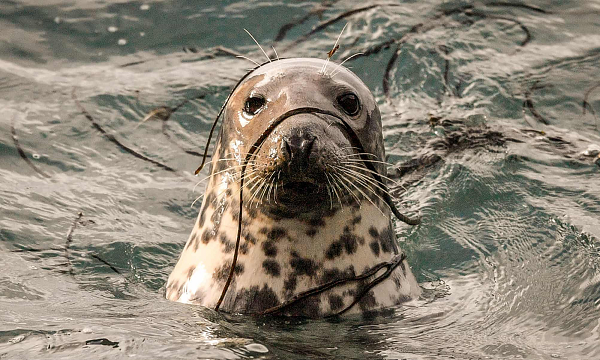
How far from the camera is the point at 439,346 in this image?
4227mm

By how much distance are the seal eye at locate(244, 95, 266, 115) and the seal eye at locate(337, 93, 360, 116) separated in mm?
361

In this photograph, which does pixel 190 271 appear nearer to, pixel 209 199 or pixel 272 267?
pixel 209 199

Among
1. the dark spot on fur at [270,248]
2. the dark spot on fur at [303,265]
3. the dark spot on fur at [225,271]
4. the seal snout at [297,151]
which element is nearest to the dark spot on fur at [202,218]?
the dark spot on fur at [225,271]

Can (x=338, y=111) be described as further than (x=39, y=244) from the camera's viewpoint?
No

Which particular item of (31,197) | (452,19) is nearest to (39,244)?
(31,197)

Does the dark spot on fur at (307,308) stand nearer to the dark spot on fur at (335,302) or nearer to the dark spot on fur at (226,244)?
the dark spot on fur at (335,302)

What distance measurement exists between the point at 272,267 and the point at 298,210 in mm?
297

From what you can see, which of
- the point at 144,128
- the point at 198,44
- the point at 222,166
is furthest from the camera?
the point at 198,44

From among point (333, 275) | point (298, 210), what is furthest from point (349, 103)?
point (333, 275)

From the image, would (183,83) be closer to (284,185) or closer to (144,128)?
(144,128)

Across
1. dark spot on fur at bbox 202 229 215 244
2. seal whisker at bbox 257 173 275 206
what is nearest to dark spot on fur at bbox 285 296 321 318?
seal whisker at bbox 257 173 275 206

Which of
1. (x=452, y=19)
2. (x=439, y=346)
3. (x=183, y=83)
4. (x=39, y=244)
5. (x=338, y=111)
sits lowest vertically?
(x=439, y=346)

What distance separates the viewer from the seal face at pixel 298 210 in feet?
14.3

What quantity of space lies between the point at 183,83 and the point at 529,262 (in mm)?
3535
